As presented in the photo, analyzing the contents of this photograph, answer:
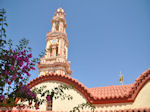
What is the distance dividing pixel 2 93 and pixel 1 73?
607 millimetres

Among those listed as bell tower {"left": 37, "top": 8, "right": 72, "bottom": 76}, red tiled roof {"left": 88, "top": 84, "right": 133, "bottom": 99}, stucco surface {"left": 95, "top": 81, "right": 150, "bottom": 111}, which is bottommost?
stucco surface {"left": 95, "top": 81, "right": 150, "bottom": 111}

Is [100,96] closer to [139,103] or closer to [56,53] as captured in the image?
[139,103]

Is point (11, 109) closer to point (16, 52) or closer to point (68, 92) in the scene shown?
point (68, 92)

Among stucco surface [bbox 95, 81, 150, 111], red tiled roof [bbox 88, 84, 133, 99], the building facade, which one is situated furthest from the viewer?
red tiled roof [bbox 88, 84, 133, 99]

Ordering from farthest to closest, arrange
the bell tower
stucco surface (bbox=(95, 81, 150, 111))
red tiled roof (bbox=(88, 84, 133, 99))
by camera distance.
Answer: the bell tower → red tiled roof (bbox=(88, 84, 133, 99)) → stucco surface (bbox=(95, 81, 150, 111))

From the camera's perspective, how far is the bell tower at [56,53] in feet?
94.1

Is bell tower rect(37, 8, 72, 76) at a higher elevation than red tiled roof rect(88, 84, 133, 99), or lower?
higher

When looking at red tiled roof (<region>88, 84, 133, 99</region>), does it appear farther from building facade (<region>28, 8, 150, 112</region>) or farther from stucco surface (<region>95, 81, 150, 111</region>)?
stucco surface (<region>95, 81, 150, 111</region>)

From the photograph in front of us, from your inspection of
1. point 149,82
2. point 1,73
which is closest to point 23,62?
point 1,73

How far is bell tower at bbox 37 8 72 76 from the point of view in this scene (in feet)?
94.1

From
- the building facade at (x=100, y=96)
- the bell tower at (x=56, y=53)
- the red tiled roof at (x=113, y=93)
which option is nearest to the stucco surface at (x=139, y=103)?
the building facade at (x=100, y=96)

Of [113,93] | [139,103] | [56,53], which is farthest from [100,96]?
[56,53]

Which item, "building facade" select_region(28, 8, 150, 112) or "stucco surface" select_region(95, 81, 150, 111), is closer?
"stucco surface" select_region(95, 81, 150, 111)

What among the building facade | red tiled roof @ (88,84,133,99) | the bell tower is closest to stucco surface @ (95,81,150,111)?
the building facade
